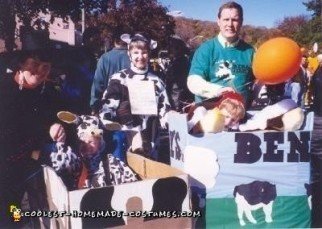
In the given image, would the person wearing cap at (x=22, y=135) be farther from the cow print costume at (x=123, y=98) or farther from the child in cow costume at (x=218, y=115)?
the child in cow costume at (x=218, y=115)

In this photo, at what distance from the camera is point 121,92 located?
158 cm

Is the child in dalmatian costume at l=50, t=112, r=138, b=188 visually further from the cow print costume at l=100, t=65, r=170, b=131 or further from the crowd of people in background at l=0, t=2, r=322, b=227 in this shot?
the cow print costume at l=100, t=65, r=170, b=131

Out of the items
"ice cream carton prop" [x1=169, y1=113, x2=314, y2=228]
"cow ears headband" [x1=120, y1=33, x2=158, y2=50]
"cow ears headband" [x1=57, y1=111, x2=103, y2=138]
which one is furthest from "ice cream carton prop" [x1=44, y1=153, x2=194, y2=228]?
"cow ears headband" [x1=120, y1=33, x2=158, y2=50]

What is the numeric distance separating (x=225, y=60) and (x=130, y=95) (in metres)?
0.40

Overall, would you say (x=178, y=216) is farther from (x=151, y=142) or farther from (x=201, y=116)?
(x=151, y=142)

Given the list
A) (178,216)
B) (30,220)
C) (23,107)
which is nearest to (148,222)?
(178,216)

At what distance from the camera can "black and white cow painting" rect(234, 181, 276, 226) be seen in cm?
130

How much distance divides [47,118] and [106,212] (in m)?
0.50

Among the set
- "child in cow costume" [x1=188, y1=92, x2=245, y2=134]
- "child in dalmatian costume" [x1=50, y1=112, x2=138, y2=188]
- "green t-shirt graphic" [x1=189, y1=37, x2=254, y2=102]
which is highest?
"green t-shirt graphic" [x1=189, y1=37, x2=254, y2=102]

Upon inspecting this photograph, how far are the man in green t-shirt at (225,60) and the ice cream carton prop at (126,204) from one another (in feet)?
1.28

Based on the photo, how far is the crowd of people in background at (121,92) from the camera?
4.57 feet

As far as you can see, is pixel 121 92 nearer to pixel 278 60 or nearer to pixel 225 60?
pixel 225 60

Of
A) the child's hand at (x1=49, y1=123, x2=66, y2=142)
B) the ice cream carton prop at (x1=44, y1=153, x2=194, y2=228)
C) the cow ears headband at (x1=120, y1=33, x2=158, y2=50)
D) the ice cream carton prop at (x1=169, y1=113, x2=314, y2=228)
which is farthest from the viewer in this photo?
the cow ears headband at (x1=120, y1=33, x2=158, y2=50)

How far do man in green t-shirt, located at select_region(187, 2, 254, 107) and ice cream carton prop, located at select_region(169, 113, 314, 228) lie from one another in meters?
0.21
